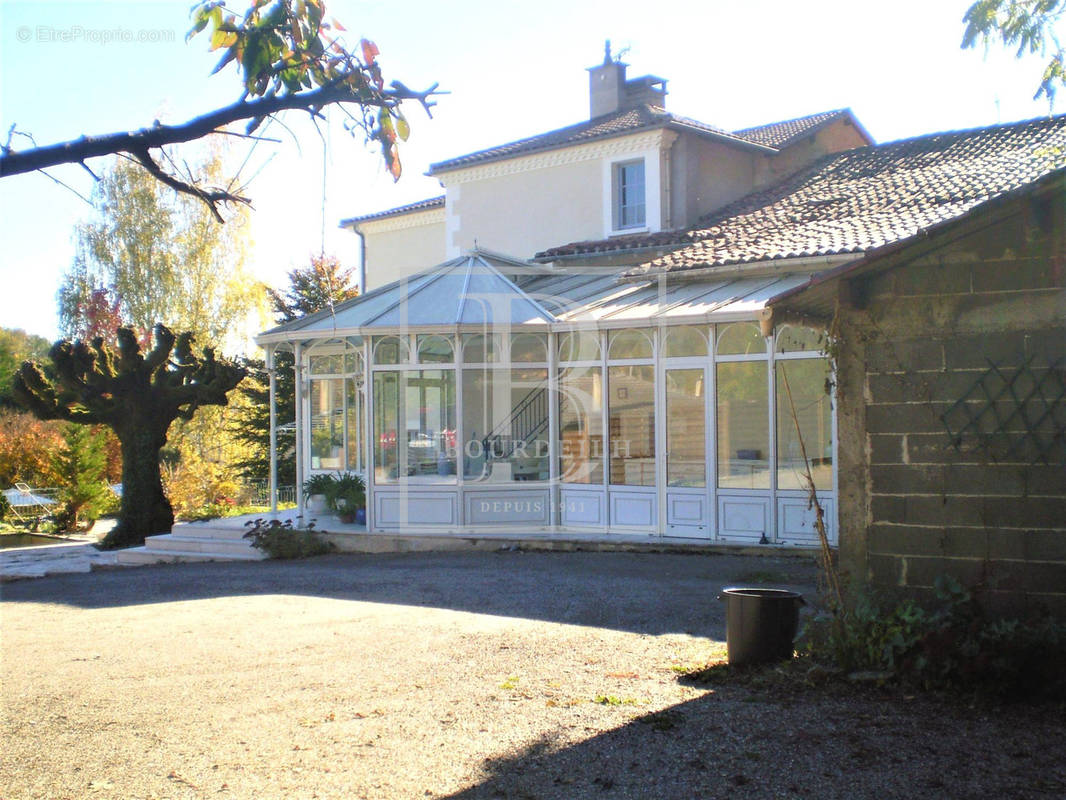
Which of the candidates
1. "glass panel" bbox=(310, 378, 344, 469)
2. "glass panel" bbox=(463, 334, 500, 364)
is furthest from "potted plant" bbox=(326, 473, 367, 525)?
"glass panel" bbox=(463, 334, 500, 364)

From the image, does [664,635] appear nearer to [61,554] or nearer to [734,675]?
[734,675]

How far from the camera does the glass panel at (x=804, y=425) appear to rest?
1236 centimetres

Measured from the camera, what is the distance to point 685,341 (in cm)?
1338

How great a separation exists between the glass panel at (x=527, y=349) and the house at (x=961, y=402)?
26.1 ft

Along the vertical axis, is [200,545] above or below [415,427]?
below

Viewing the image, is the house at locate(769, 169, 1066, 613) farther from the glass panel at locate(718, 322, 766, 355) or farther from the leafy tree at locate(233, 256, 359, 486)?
the leafy tree at locate(233, 256, 359, 486)

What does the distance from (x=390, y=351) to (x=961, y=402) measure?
9705mm

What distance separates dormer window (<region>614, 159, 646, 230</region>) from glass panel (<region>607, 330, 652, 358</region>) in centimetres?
595

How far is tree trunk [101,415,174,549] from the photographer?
17.5m

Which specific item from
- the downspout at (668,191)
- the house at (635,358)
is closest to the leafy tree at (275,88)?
the house at (635,358)

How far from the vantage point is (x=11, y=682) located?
282 inches

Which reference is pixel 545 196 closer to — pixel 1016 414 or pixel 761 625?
pixel 761 625

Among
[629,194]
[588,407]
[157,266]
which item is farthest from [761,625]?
[157,266]

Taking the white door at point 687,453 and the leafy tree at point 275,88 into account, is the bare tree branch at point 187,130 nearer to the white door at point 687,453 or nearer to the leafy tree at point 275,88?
the leafy tree at point 275,88
